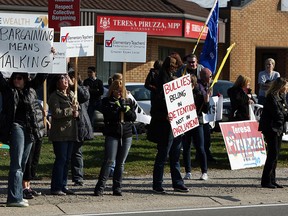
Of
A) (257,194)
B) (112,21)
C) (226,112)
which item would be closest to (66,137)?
(257,194)

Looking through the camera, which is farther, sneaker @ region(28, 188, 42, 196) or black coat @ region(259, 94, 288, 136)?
black coat @ region(259, 94, 288, 136)

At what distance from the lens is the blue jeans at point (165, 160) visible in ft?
40.0

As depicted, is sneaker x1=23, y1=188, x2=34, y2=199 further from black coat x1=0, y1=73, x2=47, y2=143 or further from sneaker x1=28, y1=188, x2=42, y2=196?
black coat x1=0, y1=73, x2=47, y2=143

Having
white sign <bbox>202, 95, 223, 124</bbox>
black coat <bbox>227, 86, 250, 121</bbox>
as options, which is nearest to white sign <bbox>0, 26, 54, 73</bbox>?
white sign <bbox>202, 95, 223, 124</bbox>

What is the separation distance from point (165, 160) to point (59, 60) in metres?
2.16

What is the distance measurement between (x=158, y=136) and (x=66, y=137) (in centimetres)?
135

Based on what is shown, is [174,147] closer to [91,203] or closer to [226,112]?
[91,203]

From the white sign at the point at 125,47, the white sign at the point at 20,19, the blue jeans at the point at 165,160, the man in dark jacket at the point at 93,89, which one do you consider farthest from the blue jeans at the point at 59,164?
the man in dark jacket at the point at 93,89

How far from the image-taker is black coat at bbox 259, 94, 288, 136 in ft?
41.7

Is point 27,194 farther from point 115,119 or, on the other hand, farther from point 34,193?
point 115,119

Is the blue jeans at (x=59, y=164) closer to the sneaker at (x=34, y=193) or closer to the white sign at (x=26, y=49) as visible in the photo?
the sneaker at (x=34, y=193)

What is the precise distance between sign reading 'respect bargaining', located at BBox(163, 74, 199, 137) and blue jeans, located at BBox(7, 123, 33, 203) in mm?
2254

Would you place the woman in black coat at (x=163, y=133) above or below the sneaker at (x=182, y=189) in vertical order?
above

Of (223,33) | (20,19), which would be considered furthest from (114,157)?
(223,33)
